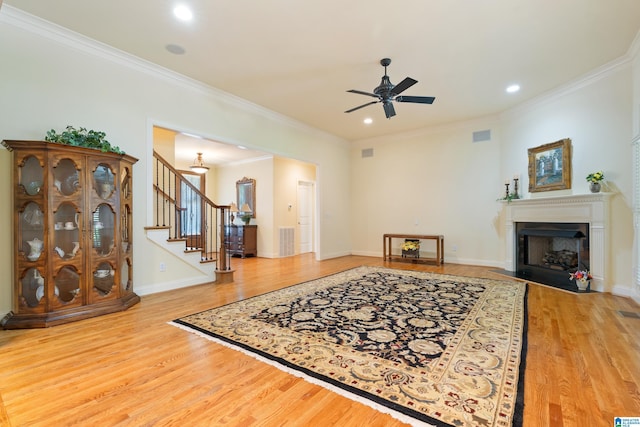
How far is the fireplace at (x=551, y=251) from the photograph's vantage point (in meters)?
4.52

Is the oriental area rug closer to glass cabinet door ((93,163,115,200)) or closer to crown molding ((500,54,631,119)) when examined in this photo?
glass cabinet door ((93,163,115,200))

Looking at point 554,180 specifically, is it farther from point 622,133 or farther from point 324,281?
point 324,281

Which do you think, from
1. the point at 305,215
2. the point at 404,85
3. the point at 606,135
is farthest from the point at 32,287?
the point at 606,135

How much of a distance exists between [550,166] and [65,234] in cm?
708

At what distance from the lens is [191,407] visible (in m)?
1.69

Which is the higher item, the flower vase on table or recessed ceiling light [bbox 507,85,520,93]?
recessed ceiling light [bbox 507,85,520,93]

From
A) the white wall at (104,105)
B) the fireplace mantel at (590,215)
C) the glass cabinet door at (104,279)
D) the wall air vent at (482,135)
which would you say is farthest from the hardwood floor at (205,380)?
the wall air vent at (482,135)

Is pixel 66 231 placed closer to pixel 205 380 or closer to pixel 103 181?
pixel 103 181

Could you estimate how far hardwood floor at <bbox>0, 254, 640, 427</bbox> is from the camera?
1.60 meters

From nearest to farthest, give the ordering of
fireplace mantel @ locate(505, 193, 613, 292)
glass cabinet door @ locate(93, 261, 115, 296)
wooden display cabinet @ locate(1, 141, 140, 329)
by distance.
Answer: wooden display cabinet @ locate(1, 141, 140, 329) → glass cabinet door @ locate(93, 261, 115, 296) → fireplace mantel @ locate(505, 193, 613, 292)

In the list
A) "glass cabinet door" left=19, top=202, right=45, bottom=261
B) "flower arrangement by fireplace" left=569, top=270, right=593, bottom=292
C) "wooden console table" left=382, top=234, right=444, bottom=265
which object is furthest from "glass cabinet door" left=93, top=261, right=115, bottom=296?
"flower arrangement by fireplace" left=569, top=270, right=593, bottom=292

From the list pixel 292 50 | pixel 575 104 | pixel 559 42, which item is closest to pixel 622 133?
pixel 575 104

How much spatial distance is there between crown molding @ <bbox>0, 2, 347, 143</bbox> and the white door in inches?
152

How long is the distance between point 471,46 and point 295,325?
3.91 m
